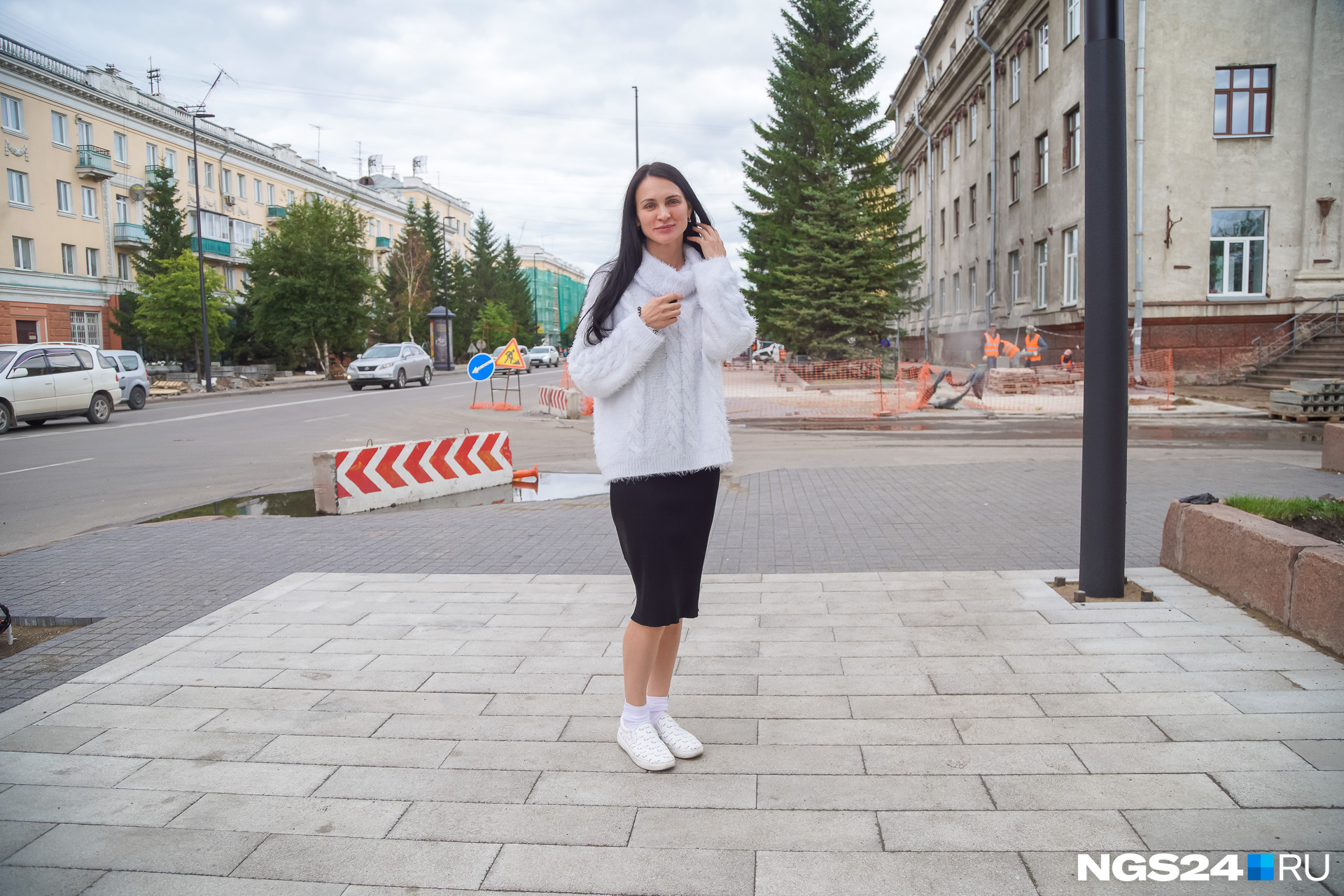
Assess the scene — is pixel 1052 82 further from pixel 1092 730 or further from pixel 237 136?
pixel 237 136

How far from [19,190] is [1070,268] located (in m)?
43.9

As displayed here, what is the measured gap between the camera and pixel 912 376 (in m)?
32.1

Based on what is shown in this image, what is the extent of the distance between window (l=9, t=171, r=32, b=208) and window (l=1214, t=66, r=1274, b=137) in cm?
4634

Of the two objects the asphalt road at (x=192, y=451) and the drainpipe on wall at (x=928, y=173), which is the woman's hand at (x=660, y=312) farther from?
the drainpipe on wall at (x=928, y=173)

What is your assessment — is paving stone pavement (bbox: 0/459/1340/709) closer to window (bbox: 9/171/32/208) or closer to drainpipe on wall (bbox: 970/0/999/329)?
drainpipe on wall (bbox: 970/0/999/329)

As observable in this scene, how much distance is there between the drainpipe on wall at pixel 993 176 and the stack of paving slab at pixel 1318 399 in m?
16.6

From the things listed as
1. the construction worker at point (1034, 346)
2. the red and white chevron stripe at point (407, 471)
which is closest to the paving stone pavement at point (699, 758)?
the red and white chevron stripe at point (407, 471)

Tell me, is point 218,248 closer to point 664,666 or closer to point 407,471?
point 407,471

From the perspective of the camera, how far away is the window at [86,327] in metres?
44.5

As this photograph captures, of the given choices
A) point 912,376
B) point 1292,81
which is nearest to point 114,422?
point 912,376

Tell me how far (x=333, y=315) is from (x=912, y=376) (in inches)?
1078

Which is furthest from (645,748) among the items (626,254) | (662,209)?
(662,209)

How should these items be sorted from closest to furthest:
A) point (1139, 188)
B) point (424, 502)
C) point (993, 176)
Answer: point (424, 502) < point (1139, 188) < point (993, 176)

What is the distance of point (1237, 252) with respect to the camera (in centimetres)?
2350
